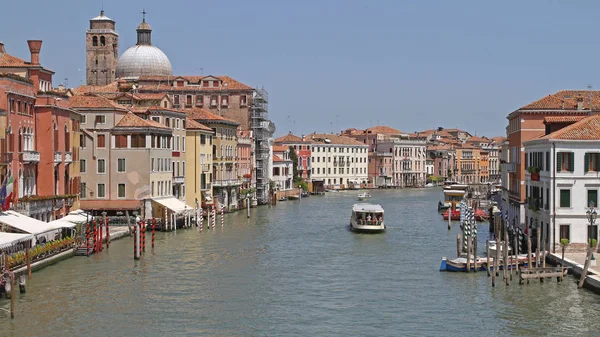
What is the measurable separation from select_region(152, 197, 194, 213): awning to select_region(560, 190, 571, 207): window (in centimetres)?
1787

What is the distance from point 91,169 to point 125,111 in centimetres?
289

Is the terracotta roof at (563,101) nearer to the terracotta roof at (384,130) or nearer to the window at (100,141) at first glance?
the window at (100,141)

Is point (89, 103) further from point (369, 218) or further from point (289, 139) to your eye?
point (289, 139)

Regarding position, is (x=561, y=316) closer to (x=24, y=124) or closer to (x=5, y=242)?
(x=5, y=242)

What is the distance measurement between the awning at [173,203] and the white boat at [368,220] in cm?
683

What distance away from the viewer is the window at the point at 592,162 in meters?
24.5

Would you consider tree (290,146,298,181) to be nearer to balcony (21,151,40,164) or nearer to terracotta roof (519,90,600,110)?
terracotta roof (519,90,600,110)

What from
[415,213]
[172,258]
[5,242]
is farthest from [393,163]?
[5,242]

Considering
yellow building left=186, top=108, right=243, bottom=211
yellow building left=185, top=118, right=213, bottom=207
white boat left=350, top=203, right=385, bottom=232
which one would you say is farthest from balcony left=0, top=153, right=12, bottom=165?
yellow building left=186, top=108, right=243, bottom=211

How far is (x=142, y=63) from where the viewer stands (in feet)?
218

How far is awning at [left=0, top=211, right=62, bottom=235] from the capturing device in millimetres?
24156

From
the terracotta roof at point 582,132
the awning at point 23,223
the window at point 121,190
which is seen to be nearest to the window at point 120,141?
the window at point 121,190

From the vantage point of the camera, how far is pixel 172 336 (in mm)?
17672

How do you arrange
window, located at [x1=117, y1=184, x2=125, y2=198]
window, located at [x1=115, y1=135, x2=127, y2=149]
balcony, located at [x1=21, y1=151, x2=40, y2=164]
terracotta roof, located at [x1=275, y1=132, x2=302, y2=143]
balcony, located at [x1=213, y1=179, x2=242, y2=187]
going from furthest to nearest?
terracotta roof, located at [x1=275, y1=132, x2=302, y2=143] < balcony, located at [x1=213, y1=179, x2=242, y2=187] < window, located at [x1=115, y1=135, x2=127, y2=149] < window, located at [x1=117, y1=184, x2=125, y2=198] < balcony, located at [x1=21, y1=151, x2=40, y2=164]
